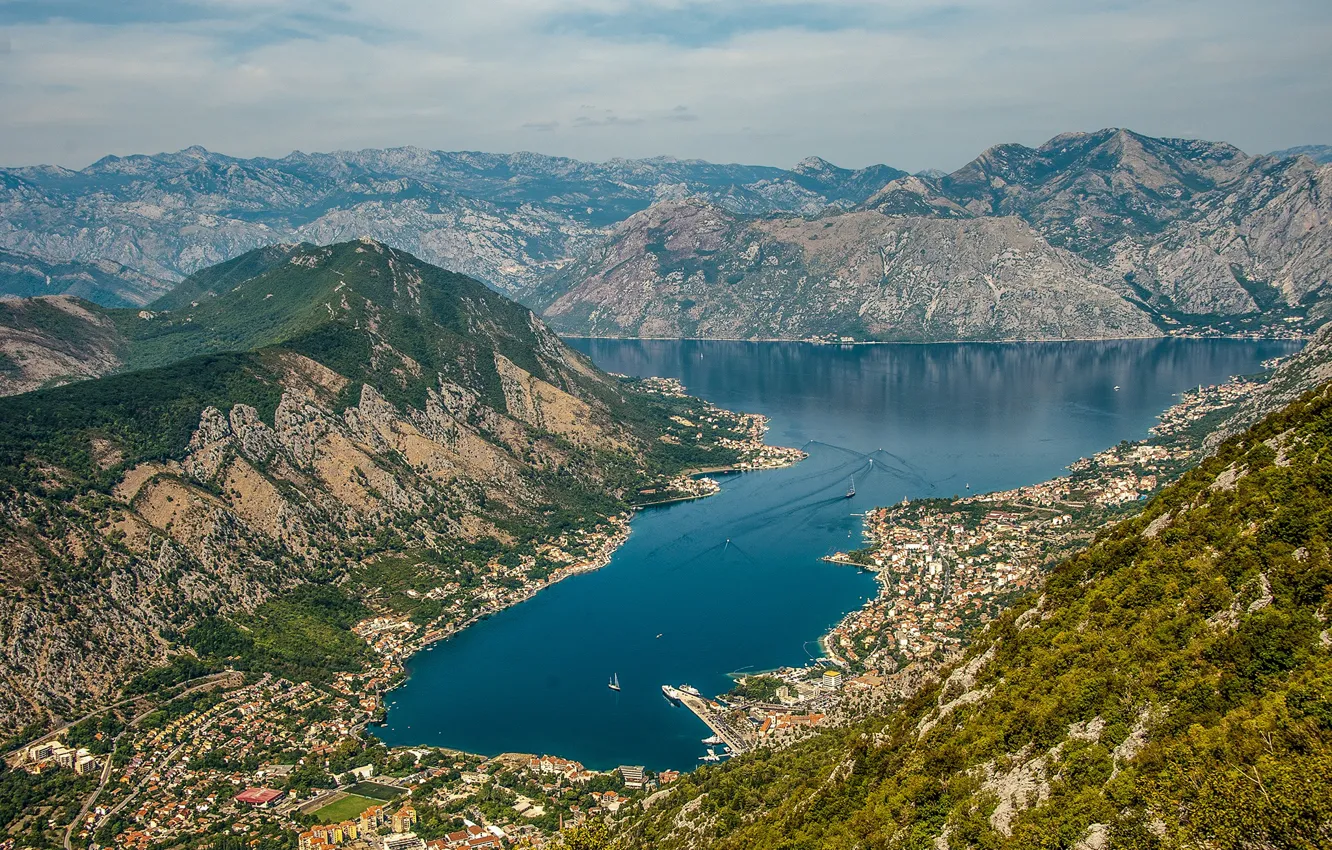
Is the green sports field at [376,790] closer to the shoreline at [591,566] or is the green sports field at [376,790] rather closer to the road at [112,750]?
the shoreline at [591,566]

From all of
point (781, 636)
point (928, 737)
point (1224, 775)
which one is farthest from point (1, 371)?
point (1224, 775)

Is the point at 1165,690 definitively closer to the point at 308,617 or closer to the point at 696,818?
the point at 696,818

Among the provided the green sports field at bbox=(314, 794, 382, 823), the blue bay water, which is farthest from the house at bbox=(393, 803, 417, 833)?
the blue bay water

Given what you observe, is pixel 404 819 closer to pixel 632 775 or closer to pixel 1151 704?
pixel 632 775

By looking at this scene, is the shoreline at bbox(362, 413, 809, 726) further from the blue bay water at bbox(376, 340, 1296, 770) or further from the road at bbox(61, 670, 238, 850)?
the road at bbox(61, 670, 238, 850)

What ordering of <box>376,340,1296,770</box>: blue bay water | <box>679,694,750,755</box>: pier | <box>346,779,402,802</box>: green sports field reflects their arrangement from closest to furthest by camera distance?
<box>346,779,402,802</box>: green sports field < <box>679,694,750,755</box>: pier < <box>376,340,1296,770</box>: blue bay water

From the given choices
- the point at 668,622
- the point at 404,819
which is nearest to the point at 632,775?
the point at 404,819
